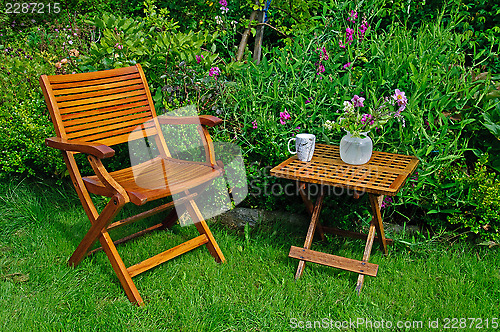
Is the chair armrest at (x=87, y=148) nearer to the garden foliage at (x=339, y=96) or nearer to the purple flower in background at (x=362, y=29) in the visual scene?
the garden foliage at (x=339, y=96)

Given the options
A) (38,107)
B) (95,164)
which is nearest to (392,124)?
(95,164)

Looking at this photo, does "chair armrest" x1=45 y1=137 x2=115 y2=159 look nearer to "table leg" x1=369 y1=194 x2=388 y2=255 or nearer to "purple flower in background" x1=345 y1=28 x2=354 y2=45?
"table leg" x1=369 y1=194 x2=388 y2=255

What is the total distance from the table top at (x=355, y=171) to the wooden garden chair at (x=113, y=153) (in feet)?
1.70

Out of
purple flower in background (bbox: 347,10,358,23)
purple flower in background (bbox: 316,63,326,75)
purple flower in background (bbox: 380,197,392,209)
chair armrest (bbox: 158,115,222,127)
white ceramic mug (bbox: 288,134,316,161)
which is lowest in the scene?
purple flower in background (bbox: 380,197,392,209)

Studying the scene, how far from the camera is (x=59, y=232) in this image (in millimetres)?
2916

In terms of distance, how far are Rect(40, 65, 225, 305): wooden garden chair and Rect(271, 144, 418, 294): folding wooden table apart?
523 millimetres

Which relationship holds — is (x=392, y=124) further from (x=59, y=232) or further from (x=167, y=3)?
(x=167, y=3)

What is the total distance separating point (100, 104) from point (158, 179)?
0.68m

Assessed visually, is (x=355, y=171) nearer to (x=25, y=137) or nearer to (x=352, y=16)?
(x=352, y=16)

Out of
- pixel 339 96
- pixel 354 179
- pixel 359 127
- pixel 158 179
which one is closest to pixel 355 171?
pixel 354 179

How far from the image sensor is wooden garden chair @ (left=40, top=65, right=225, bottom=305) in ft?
→ 7.22

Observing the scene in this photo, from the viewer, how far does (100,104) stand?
8.75ft

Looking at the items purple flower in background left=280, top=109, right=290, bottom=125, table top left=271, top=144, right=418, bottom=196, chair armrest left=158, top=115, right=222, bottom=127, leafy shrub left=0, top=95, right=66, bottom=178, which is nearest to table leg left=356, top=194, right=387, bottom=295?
table top left=271, top=144, right=418, bottom=196

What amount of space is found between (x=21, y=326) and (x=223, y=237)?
52.2 inches
